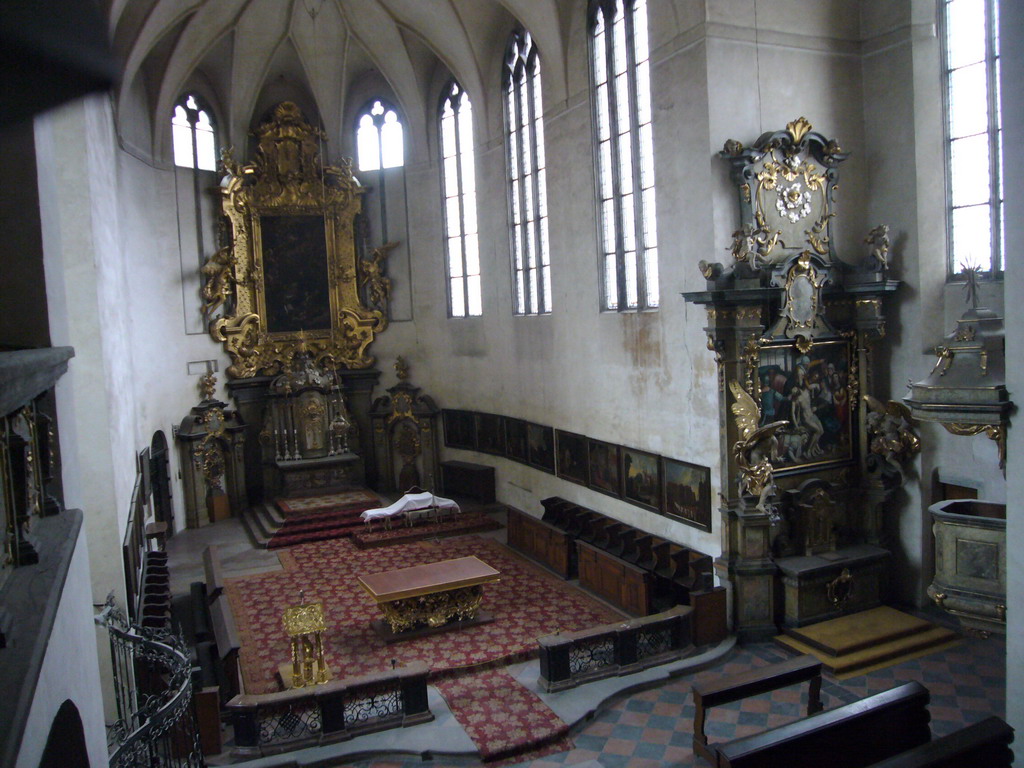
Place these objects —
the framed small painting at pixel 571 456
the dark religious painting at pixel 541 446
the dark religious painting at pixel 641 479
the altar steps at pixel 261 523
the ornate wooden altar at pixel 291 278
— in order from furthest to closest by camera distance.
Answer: the ornate wooden altar at pixel 291 278 → the altar steps at pixel 261 523 → the dark religious painting at pixel 541 446 → the framed small painting at pixel 571 456 → the dark religious painting at pixel 641 479

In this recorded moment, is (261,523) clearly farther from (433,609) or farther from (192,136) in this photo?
(192,136)

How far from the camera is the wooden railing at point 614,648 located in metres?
10.2

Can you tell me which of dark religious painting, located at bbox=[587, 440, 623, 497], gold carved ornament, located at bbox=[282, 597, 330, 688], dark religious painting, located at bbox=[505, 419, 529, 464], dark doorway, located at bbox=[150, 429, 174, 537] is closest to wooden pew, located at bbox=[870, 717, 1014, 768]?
gold carved ornament, located at bbox=[282, 597, 330, 688]

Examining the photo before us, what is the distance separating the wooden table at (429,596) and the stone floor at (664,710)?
1459 mm

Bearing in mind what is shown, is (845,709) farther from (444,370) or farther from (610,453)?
(444,370)

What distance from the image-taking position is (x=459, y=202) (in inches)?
772

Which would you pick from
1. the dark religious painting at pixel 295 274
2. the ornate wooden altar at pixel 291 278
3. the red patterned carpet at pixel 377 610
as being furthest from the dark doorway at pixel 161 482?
the dark religious painting at pixel 295 274

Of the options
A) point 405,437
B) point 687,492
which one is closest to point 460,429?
point 405,437

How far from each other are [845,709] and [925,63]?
9331mm

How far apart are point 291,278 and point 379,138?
13.5 feet

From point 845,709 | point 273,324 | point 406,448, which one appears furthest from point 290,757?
point 273,324

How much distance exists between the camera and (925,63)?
12.1m

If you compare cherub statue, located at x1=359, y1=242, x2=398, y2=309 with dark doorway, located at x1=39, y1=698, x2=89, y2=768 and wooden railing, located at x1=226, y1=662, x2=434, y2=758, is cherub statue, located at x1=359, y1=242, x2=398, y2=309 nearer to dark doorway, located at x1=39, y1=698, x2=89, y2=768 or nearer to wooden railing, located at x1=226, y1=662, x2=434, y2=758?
wooden railing, located at x1=226, y1=662, x2=434, y2=758

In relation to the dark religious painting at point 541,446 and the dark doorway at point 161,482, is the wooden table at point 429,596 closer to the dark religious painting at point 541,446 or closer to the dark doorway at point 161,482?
the dark religious painting at point 541,446
